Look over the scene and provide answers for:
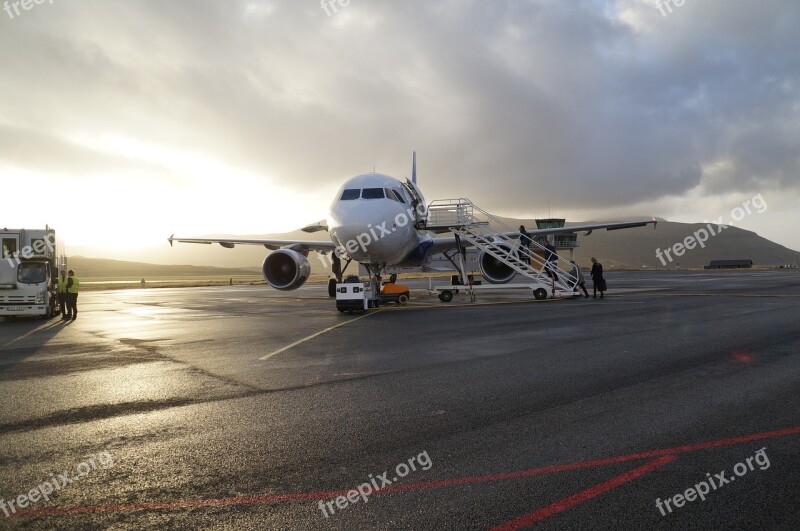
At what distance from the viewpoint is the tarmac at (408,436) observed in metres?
3.14

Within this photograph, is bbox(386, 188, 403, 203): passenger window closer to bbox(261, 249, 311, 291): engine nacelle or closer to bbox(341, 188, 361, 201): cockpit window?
bbox(341, 188, 361, 201): cockpit window

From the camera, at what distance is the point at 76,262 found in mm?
165125

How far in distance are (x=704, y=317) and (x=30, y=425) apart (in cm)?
1505

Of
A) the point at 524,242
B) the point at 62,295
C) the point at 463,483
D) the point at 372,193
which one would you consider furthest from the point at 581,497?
the point at 62,295

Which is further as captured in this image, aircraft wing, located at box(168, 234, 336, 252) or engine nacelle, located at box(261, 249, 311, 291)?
aircraft wing, located at box(168, 234, 336, 252)

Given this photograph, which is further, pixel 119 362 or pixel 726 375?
pixel 119 362

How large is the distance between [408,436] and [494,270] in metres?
19.3

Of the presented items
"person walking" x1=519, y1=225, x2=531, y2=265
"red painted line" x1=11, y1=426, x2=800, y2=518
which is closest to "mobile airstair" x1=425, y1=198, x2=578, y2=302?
"person walking" x1=519, y1=225, x2=531, y2=265

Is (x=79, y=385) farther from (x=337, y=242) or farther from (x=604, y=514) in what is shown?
(x=337, y=242)

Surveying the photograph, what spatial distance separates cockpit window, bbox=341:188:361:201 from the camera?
57.9 feet

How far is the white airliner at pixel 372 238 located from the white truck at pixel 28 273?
540 cm

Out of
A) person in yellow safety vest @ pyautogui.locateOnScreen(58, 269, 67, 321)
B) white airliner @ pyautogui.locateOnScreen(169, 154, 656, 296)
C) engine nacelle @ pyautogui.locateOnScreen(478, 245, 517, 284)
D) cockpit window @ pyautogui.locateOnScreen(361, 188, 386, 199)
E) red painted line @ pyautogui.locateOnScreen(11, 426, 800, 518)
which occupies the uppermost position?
cockpit window @ pyautogui.locateOnScreen(361, 188, 386, 199)

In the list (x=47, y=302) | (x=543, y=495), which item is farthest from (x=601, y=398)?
(x=47, y=302)

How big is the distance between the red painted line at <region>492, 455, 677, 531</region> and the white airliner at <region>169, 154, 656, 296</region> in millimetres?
13236
